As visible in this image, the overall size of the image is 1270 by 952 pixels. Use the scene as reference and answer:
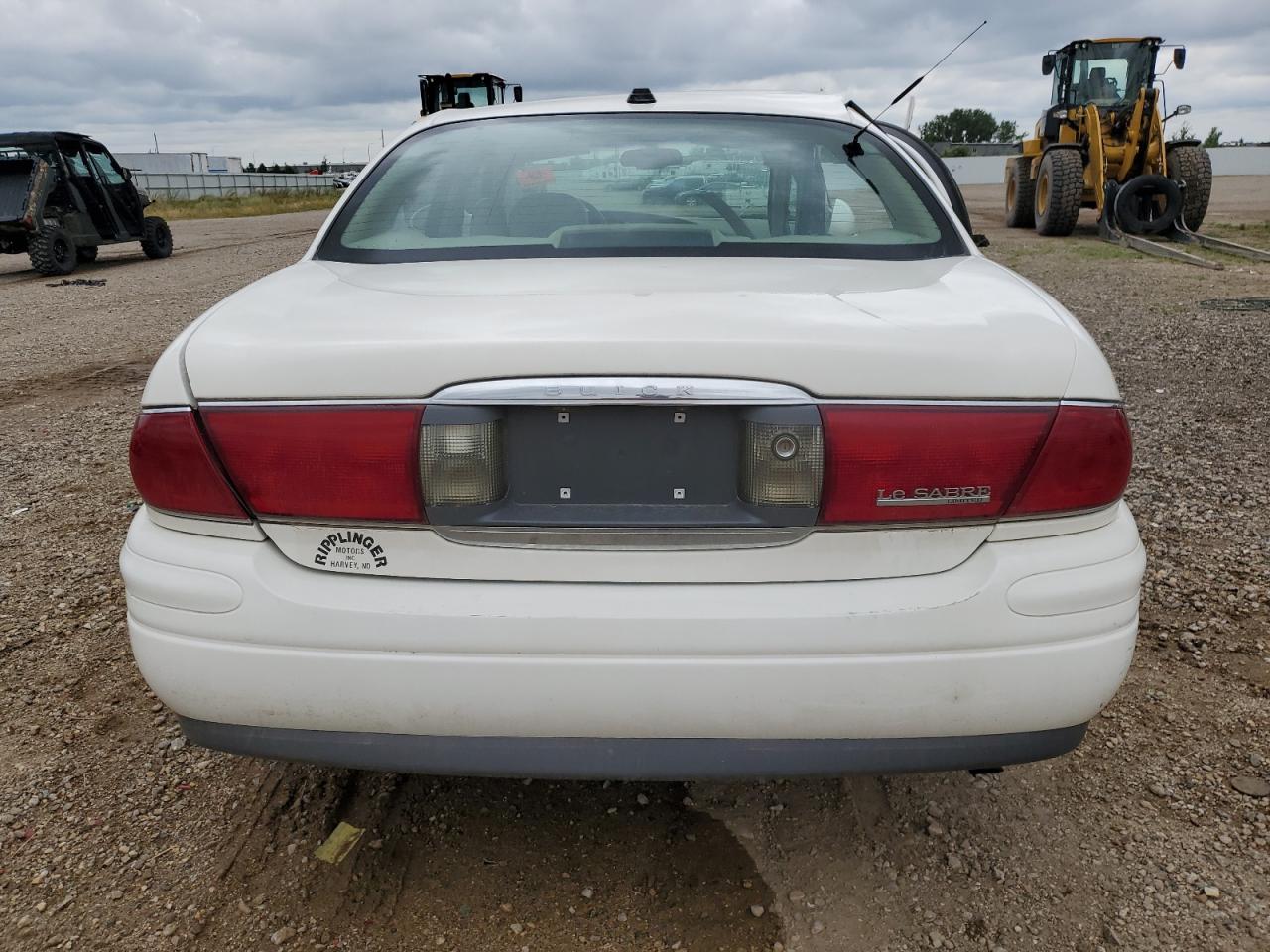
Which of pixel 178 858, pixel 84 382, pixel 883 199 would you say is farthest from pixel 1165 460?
pixel 84 382

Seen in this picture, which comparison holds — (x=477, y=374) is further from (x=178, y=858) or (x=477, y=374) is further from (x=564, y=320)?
(x=178, y=858)

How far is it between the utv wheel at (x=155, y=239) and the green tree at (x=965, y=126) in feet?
227

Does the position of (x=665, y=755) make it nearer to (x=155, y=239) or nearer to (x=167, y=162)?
(x=155, y=239)

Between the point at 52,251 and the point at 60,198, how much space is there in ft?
3.69

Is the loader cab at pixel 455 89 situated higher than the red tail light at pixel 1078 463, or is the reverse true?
the loader cab at pixel 455 89

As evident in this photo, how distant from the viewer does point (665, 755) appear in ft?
5.53

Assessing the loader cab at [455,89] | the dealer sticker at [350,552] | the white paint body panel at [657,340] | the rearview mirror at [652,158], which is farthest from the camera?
the loader cab at [455,89]

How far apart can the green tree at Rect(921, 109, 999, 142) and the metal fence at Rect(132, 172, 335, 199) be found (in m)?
45.7

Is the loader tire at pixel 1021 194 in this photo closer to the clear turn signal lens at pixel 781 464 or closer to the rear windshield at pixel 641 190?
the rear windshield at pixel 641 190

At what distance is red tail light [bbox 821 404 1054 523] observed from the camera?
5.28 ft

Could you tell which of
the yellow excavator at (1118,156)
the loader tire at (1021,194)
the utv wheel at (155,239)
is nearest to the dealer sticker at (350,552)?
the yellow excavator at (1118,156)

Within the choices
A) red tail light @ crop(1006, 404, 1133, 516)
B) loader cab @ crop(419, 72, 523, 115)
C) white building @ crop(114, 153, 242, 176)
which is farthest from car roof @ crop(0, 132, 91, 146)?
white building @ crop(114, 153, 242, 176)

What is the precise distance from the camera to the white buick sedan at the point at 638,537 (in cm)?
161

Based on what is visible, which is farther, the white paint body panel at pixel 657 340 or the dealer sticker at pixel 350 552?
the dealer sticker at pixel 350 552
